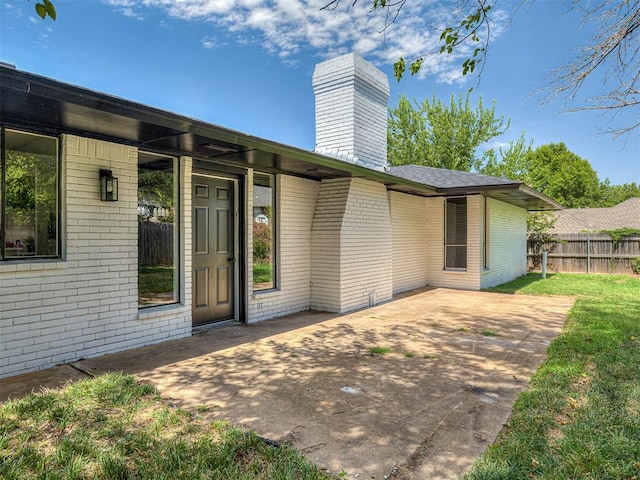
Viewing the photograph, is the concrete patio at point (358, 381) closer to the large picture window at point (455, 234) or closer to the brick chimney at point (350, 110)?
the large picture window at point (455, 234)

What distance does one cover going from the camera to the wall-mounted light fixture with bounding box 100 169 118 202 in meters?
4.47

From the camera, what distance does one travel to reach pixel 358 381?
12.4 feet

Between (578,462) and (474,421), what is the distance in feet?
2.39

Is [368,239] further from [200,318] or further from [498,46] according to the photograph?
[498,46]

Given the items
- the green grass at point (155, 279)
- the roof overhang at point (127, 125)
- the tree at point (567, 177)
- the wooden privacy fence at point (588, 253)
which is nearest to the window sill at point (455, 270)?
the roof overhang at point (127, 125)

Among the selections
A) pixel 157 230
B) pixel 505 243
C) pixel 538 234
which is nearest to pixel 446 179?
pixel 505 243

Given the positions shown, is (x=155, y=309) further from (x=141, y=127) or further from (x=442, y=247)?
(x=442, y=247)

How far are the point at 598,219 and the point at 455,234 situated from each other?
12.6 metres

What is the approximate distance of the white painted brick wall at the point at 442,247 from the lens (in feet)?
33.0

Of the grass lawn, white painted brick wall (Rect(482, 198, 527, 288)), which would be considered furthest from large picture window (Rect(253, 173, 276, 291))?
white painted brick wall (Rect(482, 198, 527, 288))

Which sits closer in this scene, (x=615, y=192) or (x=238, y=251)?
(x=238, y=251)

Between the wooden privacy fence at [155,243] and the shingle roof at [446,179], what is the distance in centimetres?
648

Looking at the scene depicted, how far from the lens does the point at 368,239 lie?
25.6 ft

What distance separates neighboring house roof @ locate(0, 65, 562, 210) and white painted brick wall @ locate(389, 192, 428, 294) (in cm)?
286
